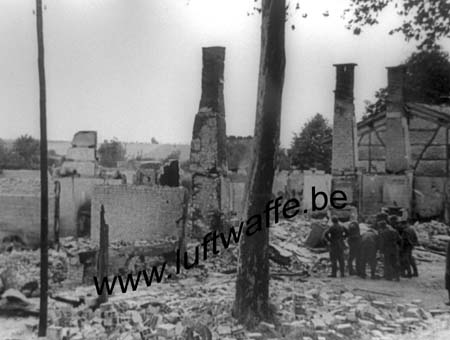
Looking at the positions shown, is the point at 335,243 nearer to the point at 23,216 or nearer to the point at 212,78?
the point at 212,78

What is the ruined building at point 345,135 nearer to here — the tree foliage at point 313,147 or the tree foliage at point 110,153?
the tree foliage at point 313,147

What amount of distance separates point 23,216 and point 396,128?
14.1 m

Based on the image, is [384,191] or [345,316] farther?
[384,191]

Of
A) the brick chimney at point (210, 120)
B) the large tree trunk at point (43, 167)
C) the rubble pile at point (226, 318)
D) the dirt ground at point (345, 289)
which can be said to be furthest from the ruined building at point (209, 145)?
the large tree trunk at point (43, 167)

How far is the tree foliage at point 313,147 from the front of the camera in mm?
40406

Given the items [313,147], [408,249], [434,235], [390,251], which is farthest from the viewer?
[313,147]

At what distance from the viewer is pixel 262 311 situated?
8.39 meters

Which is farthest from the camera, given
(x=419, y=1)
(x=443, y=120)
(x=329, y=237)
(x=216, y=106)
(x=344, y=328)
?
(x=443, y=120)

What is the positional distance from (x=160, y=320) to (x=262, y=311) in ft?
5.37

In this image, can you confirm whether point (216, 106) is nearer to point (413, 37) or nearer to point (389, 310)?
point (413, 37)

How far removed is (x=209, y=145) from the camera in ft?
49.3

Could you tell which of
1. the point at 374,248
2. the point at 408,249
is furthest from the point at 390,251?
the point at 408,249

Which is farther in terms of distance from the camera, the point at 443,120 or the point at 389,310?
the point at 443,120

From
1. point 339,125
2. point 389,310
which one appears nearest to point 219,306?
point 389,310
